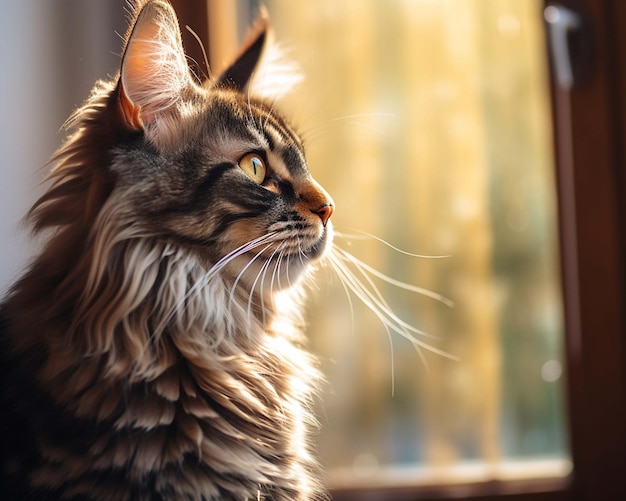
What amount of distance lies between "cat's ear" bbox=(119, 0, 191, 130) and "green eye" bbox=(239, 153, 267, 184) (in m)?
0.10

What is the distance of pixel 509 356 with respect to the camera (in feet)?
5.74

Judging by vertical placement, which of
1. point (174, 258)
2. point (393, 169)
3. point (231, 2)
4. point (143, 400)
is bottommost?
point (393, 169)

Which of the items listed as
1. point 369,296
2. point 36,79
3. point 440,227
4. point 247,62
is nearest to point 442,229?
point 440,227

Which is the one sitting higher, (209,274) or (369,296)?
(209,274)

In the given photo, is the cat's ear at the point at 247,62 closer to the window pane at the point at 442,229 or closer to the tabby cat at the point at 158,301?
the tabby cat at the point at 158,301

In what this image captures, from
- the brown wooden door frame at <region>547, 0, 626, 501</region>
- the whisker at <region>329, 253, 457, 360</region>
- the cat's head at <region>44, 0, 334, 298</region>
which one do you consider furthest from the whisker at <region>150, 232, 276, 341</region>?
the brown wooden door frame at <region>547, 0, 626, 501</region>

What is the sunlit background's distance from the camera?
171 centimetres

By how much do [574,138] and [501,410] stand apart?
72 cm

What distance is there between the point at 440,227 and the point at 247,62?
Result: 3.15ft

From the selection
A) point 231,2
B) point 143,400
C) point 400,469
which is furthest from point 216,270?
point 400,469

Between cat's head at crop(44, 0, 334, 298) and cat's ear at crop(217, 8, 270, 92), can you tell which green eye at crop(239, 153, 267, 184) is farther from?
cat's ear at crop(217, 8, 270, 92)

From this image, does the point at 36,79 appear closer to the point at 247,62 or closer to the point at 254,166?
the point at 247,62

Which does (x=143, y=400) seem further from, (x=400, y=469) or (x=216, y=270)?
(x=400, y=469)

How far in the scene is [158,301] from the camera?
0.72 m
